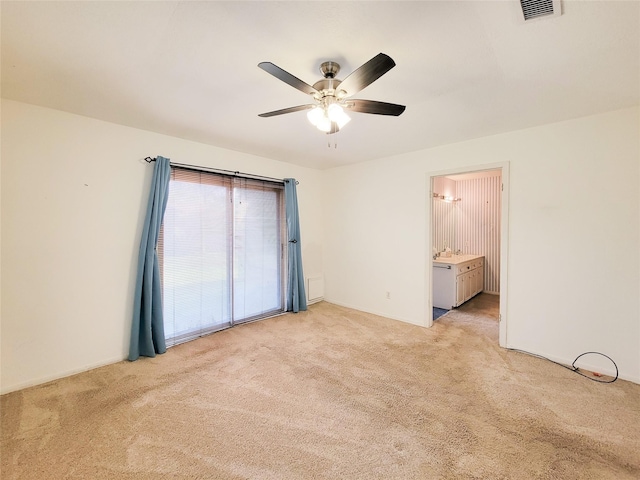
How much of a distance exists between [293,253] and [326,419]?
2.69m

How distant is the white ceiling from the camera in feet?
4.61

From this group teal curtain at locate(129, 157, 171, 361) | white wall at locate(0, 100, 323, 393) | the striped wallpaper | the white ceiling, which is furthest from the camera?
the striped wallpaper

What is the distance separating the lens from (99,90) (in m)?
2.17

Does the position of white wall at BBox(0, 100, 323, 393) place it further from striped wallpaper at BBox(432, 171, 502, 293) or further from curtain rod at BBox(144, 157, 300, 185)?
striped wallpaper at BBox(432, 171, 502, 293)

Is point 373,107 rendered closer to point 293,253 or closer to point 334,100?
point 334,100

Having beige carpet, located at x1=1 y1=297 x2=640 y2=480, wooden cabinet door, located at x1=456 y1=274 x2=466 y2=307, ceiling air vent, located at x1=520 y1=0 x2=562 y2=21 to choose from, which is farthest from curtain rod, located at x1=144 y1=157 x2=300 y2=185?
wooden cabinet door, located at x1=456 y1=274 x2=466 y2=307

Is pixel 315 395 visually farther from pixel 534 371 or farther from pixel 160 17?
pixel 160 17

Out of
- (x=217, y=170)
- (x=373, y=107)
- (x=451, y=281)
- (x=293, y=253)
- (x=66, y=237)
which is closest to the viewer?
(x=373, y=107)

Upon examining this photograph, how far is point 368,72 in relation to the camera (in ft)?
4.87

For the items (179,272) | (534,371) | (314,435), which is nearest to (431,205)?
A: (534,371)

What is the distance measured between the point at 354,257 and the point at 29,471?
401cm

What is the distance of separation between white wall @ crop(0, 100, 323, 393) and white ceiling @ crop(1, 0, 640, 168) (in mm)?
284

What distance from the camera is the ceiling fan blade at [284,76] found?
1.42 metres

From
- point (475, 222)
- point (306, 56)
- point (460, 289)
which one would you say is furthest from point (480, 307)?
point (306, 56)
